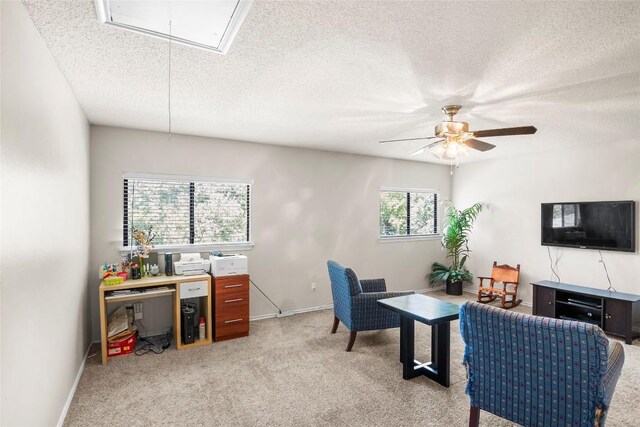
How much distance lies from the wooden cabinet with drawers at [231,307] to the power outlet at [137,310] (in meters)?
0.86

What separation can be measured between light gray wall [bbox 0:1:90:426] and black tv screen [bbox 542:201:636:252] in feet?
19.6

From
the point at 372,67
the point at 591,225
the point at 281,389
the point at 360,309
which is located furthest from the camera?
the point at 591,225

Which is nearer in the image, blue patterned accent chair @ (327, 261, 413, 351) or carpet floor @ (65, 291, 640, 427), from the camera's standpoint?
carpet floor @ (65, 291, 640, 427)

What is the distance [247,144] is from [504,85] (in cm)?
313

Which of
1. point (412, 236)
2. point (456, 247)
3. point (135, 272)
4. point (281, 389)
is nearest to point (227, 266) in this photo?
point (135, 272)

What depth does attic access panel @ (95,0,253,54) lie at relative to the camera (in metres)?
1.60

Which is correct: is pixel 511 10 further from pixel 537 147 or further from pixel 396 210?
pixel 396 210

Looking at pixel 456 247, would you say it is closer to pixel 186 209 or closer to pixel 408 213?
pixel 408 213

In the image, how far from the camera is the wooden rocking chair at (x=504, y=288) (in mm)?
5117

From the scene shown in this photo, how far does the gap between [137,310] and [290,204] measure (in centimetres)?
235

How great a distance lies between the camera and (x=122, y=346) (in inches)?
132

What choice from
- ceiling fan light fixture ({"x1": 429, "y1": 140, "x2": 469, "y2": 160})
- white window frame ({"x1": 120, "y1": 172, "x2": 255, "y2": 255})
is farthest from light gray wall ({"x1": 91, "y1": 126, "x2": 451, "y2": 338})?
ceiling fan light fixture ({"x1": 429, "y1": 140, "x2": 469, "y2": 160})

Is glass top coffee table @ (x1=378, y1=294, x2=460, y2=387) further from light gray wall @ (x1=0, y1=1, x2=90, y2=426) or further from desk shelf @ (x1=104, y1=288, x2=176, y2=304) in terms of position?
light gray wall @ (x1=0, y1=1, x2=90, y2=426)

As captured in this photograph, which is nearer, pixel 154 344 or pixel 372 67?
pixel 372 67
